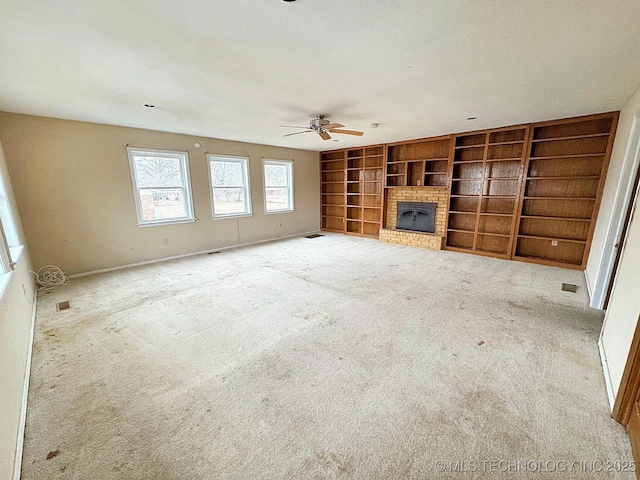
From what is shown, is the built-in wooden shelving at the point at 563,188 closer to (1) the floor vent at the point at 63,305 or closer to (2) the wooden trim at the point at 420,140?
(2) the wooden trim at the point at 420,140

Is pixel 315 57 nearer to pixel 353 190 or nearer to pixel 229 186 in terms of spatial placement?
pixel 229 186

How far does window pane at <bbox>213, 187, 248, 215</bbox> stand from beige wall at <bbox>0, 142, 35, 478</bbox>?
3.65m

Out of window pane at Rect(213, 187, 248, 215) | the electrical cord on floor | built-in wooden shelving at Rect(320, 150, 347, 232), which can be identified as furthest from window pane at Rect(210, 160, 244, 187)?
the electrical cord on floor

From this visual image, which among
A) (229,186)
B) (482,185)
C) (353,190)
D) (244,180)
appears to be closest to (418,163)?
(482,185)

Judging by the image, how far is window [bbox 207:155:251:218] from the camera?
224 inches

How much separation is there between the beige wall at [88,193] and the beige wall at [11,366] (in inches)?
80.2

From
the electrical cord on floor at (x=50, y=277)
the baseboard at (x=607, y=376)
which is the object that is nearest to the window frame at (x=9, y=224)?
the electrical cord on floor at (x=50, y=277)

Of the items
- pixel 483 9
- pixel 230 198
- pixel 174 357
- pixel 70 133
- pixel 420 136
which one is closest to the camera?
pixel 483 9

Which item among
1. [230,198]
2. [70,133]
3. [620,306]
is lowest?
[620,306]

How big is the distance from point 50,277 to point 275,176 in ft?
15.6

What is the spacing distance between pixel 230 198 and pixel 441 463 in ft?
19.2

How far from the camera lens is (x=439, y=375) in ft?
6.29

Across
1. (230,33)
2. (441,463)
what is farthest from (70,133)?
(441,463)

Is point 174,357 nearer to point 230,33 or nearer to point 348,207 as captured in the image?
point 230,33
